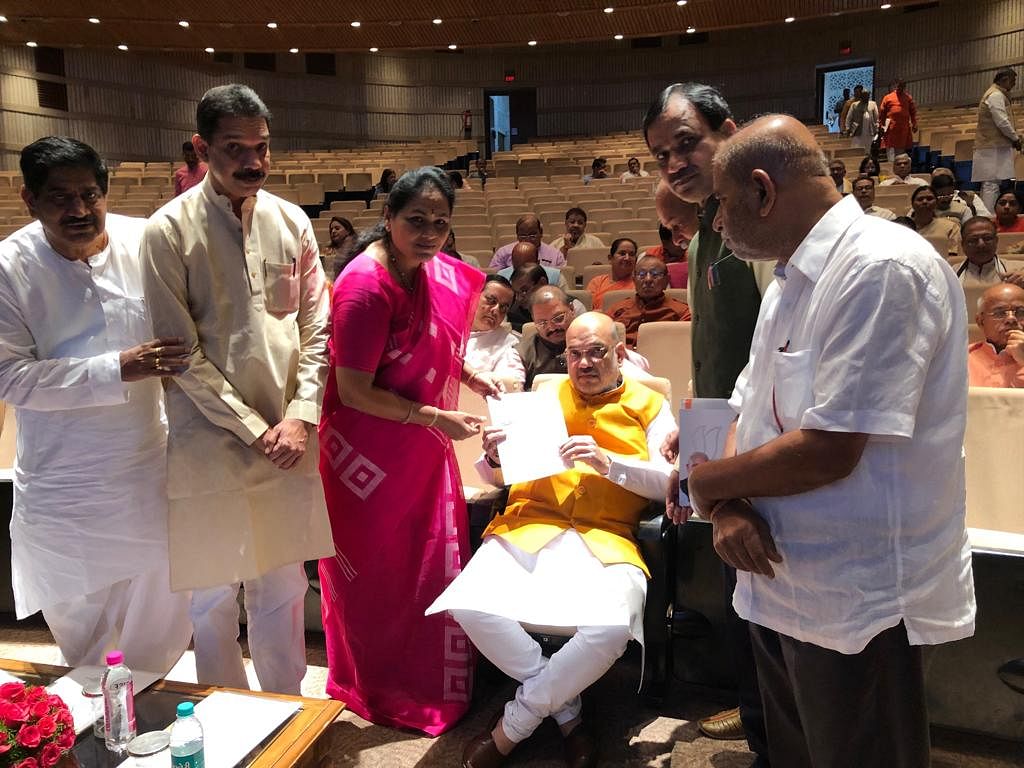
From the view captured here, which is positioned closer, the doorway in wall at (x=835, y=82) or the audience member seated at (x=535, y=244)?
the audience member seated at (x=535, y=244)

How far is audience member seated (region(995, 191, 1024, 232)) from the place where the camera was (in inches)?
241

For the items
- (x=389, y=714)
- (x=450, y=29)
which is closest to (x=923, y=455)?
(x=389, y=714)

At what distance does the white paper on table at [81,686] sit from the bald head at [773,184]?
1.51 metres

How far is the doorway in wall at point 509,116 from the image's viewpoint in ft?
59.4

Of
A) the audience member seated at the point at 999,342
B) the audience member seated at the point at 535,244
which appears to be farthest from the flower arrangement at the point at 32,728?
the audience member seated at the point at 535,244

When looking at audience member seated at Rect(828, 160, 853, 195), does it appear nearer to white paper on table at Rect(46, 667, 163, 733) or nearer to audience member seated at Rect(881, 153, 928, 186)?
audience member seated at Rect(881, 153, 928, 186)

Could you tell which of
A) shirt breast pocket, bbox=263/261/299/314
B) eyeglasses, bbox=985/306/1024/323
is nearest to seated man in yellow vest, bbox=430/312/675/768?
shirt breast pocket, bbox=263/261/299/314

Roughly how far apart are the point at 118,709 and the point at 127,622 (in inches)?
19.7

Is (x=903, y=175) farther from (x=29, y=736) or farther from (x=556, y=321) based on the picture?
(x=29, y=736)

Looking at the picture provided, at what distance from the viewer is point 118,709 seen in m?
1.63

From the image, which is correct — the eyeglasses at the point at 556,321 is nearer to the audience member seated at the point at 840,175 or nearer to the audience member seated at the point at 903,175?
the audience member seated at the point at 840,175

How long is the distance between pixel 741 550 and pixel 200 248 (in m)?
1.33

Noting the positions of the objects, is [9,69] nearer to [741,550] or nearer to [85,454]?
[85,454]

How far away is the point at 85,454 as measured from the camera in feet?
6.42
